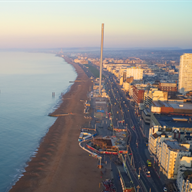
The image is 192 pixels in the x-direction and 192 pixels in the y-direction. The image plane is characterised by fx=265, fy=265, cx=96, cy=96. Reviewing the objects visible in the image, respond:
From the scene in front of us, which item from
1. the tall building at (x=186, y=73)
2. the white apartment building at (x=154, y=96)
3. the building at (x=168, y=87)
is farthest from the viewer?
the tall building at (x=186, y=73)

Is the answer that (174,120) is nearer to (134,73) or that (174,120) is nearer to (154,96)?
(154,96)

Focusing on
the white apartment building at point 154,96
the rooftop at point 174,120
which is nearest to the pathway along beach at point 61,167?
the rooftop at point 174,120

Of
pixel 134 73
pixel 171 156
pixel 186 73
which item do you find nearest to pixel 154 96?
pixel 186 73

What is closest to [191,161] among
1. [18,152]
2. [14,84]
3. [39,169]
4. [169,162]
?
[169,162]

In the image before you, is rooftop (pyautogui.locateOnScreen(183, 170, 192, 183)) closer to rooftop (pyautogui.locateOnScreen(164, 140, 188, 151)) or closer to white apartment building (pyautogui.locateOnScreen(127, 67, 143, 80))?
rooftop (pyautogui.locateOnScreen(164, 140, 188, 151))

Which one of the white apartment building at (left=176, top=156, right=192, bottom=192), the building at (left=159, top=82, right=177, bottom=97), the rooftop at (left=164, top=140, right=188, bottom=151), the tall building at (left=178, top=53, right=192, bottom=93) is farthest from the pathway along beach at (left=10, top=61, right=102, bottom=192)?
the tall building at (left=178, top=53, right=192, bottom=93)

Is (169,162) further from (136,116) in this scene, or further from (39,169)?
(136,116)

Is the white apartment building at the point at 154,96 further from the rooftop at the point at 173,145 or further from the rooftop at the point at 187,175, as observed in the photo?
the rooftop at the point at 187,175
